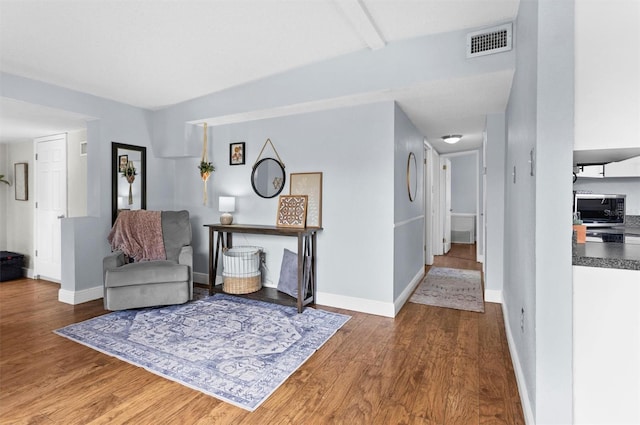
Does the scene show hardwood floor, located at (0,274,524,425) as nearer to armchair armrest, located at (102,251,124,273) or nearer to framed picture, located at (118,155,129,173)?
armchair armrest, located at (102,251,124,273)

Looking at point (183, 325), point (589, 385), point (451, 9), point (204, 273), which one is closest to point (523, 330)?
point (589, 385)

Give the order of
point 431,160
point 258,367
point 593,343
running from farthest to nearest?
1. point 431,160
2. point 258,367
3. point 593,343

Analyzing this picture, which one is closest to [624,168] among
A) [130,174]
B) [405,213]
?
[405,213]

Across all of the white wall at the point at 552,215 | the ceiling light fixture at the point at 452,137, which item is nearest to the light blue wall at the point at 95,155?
the ceiling light fixture at the point at 452,137

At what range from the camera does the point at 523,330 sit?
6.27 feet

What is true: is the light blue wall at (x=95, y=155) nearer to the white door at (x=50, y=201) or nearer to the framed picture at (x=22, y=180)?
the white door at (x=50, y=201)

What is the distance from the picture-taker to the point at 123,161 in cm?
408

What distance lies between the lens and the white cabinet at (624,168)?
6.98ft

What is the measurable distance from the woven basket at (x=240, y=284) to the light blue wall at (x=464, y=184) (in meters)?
6.40

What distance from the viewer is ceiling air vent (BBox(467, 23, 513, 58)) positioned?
95.8 inches

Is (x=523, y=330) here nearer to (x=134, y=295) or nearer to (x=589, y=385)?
(x=589, y=385)

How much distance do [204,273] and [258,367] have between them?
245 cm

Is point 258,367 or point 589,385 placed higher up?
point 589,385

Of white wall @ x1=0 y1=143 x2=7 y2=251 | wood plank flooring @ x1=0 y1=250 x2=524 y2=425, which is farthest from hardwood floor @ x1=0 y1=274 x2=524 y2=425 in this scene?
white wall @ x1=0 y1=143 x2=7 y2=251
